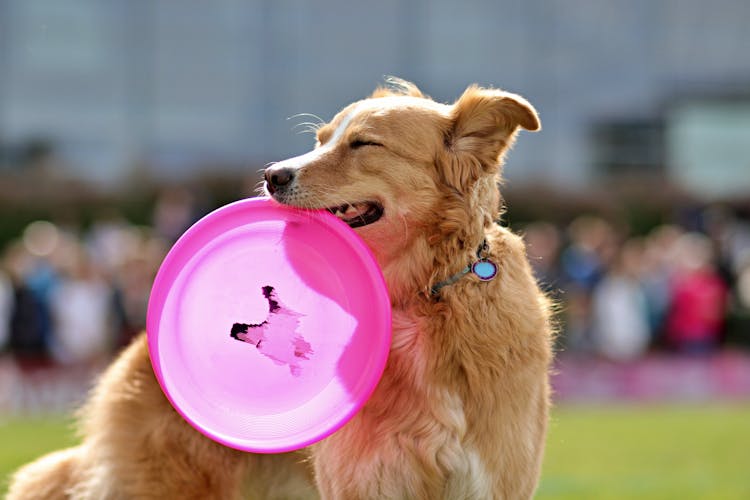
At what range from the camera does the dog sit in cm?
467

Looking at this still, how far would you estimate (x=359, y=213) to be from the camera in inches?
200

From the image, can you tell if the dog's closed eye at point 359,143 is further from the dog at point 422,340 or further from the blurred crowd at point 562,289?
the blurred crowd at point 562,289

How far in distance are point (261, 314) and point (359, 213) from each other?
2.07ft

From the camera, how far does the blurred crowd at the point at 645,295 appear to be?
16.3m

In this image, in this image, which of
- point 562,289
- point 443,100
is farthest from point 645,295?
point 443,100

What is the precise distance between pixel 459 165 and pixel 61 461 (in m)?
2.47

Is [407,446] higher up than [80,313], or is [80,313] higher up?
[407,446]

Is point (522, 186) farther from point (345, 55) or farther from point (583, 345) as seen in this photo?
point (583, 345)

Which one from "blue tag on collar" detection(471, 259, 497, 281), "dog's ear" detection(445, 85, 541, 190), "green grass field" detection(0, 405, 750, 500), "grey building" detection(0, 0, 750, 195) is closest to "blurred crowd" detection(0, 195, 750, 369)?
"green grass field" detection(0, 405, 750, 500)

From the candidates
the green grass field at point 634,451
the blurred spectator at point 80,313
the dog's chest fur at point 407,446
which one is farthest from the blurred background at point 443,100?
the dog's chest fur at point 407,446

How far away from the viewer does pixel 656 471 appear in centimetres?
1008

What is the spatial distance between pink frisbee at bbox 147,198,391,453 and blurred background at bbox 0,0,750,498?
8142mm

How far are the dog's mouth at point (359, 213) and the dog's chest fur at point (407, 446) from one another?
1.96 feet

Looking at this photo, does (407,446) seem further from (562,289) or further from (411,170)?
(562,289)
